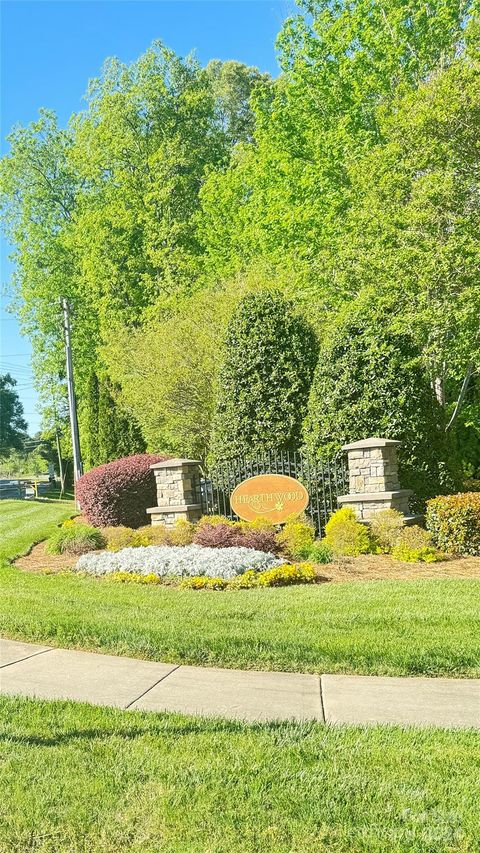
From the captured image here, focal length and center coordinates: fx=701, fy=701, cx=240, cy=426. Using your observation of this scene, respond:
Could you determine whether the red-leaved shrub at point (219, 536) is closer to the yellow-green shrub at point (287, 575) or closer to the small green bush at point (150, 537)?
the small green bush at point (150, 537)

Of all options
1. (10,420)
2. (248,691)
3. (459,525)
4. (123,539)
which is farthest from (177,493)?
(10,420)

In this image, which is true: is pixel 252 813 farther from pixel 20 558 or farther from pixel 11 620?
pixel 20 558

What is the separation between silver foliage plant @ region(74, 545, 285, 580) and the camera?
8.95 meters

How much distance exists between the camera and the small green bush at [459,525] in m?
9.82

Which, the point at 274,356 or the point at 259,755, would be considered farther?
the point at 274,356

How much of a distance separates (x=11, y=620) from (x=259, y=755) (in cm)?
385

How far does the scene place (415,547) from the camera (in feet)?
32.1

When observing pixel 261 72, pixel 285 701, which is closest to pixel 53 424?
pixel 261 72

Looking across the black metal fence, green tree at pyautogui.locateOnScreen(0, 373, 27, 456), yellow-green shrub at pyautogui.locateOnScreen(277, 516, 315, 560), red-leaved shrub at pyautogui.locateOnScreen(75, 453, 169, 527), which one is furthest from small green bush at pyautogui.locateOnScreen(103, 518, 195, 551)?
green tree at pyautogui.locateOnScreen(0, 373, 27, 456)

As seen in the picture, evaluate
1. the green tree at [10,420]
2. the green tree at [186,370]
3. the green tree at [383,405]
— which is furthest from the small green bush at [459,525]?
the green tree at [10,420]

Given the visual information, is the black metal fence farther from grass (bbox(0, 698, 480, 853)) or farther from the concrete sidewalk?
grass (bbox(0, 698, 480, 853))

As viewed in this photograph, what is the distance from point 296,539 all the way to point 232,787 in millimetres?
7256

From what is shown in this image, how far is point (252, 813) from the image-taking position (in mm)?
2977

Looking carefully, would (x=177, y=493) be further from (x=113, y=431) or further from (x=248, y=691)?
(x=113, y=431)
